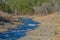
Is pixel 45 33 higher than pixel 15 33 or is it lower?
higher

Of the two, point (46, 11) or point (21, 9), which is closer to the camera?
point (46, 11)

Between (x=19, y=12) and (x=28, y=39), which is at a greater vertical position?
(x=28, y=39)

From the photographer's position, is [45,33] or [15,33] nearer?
[45,33]

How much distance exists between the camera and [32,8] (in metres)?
86.9

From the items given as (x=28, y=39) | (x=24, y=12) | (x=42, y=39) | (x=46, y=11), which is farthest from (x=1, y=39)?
(x=24, y=12)

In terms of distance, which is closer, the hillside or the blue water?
the hillside

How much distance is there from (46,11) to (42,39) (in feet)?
172

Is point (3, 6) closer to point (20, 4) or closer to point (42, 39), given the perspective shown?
point (20, 4)

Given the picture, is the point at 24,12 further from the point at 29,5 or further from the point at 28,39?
the point at 28,39

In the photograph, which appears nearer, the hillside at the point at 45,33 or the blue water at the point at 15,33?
the hillside at the point at 45,33

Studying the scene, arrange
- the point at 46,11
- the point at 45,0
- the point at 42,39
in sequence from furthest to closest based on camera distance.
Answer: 1. the point at 45,0
2. the point at 46,11
3. the point at 42,39

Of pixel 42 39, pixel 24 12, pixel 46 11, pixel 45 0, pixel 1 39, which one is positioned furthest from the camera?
pixel 45 0

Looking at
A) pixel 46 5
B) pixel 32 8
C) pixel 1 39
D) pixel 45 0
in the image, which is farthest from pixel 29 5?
pixel 1 39

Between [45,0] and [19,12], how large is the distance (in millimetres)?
13801
